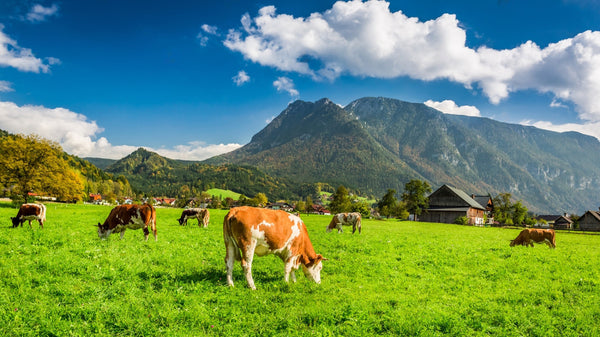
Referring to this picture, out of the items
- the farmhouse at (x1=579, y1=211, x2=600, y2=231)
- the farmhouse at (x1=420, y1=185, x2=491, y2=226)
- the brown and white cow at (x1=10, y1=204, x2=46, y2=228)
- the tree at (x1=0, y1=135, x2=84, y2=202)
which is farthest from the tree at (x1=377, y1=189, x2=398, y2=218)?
the brown and white cow at (x1=10, y1=204, x2=46, y2=228)

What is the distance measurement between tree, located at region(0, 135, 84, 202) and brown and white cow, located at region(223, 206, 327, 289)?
5064cm

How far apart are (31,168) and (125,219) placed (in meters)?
43.2

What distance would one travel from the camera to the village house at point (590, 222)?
79325mm

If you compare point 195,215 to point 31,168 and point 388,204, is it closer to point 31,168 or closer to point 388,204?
point 31,168

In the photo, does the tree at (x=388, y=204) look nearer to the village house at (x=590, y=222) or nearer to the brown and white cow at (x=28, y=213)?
the village house at (x=590, y=222)

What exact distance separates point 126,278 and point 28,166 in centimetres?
5160

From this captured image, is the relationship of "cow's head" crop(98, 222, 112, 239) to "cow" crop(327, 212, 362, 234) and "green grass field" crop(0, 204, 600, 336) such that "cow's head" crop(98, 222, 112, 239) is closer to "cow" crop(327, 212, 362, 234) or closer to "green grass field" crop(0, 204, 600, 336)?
"green grass field" crop(0, 204, 600, 336)

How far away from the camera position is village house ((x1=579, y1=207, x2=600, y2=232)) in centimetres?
7932

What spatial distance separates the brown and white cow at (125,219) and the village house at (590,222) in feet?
350

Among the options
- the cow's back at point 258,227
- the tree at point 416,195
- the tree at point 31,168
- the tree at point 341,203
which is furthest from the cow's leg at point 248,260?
the tree at point 341,203

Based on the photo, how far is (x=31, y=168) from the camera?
146 ft

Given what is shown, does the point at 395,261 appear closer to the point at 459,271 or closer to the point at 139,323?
the point at 459,271

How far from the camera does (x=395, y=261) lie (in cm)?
1316

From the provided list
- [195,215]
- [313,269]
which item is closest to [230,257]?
[313,269]
